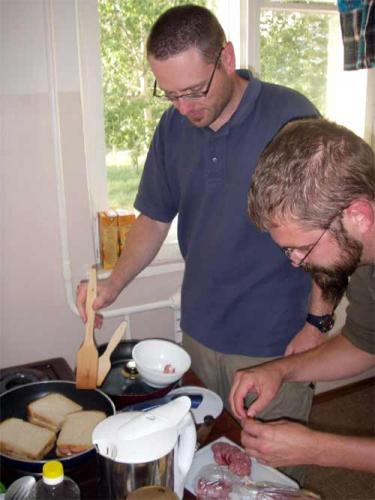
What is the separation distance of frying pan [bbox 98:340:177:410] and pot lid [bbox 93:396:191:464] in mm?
310

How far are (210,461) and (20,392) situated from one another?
45cm

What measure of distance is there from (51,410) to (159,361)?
0.28m

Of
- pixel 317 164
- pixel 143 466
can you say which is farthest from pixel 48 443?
pixel 317 164

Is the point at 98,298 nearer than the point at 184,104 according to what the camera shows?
No

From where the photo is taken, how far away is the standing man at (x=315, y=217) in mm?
812

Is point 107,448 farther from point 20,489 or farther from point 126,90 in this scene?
point 126,90

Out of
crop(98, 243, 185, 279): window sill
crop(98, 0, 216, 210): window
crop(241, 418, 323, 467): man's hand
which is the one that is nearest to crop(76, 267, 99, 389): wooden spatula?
crop(241, 418, 323, 467): man's hand

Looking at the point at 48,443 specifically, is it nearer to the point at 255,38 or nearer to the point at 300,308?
the point at 300,308

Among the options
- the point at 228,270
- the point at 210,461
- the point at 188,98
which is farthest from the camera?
the point at 228,270

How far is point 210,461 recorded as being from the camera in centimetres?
93

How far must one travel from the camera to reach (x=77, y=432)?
3.17ft

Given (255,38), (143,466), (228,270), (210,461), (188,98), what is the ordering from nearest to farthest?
(143,466) → (210,461) → (188,98) → (228,270) → (255,38)

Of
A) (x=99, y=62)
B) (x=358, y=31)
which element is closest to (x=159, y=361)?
(x=99, y=62)

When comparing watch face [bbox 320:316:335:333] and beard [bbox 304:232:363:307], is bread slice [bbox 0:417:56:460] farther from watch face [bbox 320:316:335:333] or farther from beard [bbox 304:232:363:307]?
watch face [bbox 320:316:335:333]
